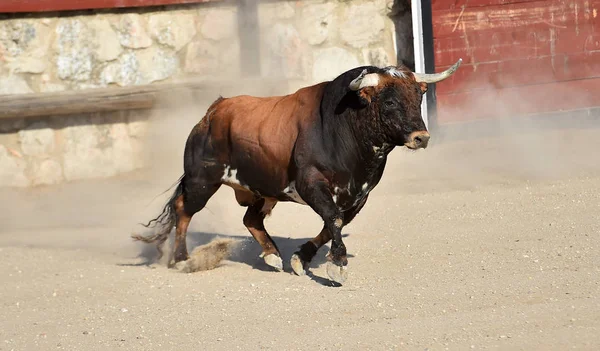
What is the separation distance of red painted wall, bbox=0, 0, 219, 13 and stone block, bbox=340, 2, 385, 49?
1575 millimetres

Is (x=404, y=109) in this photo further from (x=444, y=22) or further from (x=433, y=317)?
(x=444, y=22)

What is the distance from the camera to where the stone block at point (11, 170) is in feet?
33.0

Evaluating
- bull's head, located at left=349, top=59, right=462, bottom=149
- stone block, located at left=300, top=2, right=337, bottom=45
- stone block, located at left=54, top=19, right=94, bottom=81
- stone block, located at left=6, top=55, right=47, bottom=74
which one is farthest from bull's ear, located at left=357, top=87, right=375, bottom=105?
stone block, located at left=6, top=55, right=47, bottom=74

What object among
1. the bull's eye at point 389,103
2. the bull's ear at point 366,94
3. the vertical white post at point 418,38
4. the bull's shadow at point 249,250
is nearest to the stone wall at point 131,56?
the vertical white post at point 418,38

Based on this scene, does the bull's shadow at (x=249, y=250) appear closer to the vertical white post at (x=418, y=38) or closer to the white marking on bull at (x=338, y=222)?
the white marking on bull at (x=338, y=222)

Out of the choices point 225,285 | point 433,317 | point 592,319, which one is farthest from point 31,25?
point 592,319

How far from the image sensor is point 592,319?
5.13 meters

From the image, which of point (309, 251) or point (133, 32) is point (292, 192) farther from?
point (133, 32)

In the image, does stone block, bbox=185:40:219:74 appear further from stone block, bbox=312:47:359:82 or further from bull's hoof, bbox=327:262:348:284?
bull's hoof, bbox=327:262:348:284

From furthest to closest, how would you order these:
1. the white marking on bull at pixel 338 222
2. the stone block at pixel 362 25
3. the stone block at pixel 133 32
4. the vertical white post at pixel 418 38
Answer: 1. the stone block at pixel 362 25
2. the vertical white post at pixel 418 38
3. the stone block at pixel 133 32
4. the white marking on bull at pixel 338 222

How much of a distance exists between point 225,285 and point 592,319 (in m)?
2.36

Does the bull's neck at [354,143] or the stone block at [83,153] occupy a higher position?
the bull's neck at [354,143]

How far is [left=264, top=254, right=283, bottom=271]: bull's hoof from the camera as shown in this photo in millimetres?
6941

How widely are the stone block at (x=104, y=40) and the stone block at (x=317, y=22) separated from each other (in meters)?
1.91
